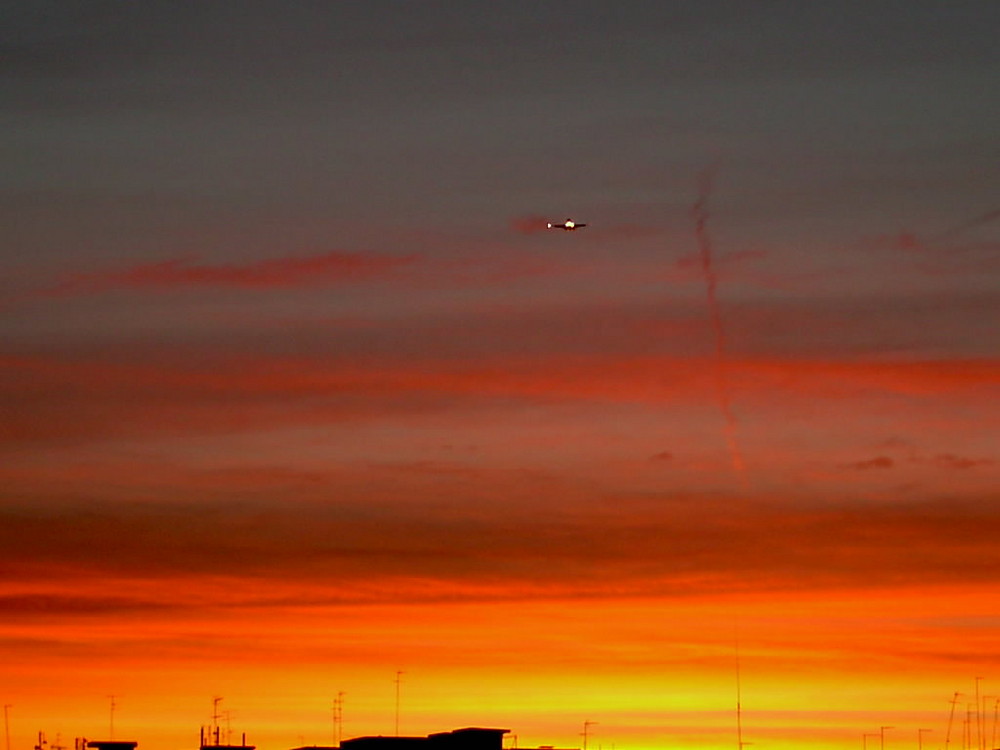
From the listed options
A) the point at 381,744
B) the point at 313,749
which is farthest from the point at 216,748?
the point at 381,744

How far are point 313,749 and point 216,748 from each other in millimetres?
11090

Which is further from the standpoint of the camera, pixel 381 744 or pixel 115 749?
pixel 115 749

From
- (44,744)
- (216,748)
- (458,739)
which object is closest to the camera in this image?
(458,739)

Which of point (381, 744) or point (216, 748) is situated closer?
point (381, 744)

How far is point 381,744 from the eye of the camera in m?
163

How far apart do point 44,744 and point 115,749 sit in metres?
10.4

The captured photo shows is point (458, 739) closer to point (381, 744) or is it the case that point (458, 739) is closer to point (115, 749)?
point (381, 744)

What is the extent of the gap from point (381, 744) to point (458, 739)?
8.14 meters

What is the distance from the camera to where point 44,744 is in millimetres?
185000

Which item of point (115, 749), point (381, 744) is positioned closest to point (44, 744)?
point (115, 749)

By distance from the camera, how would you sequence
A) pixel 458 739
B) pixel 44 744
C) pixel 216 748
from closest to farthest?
pixel 458 739
pixel 216 748
pixel 44 744

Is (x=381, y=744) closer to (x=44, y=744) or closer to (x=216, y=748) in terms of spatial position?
(x=216, y=748)

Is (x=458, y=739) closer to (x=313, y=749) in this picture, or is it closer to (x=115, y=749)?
(x=313, y=749)

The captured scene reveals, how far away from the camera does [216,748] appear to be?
174 meters
